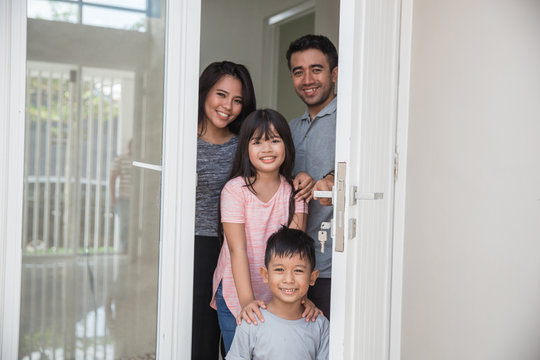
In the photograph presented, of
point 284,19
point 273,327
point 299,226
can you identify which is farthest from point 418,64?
point 284,19

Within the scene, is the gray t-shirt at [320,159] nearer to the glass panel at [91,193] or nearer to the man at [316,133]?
the man at [316,133]

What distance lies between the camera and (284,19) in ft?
11.7

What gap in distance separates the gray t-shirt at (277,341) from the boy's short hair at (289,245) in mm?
205

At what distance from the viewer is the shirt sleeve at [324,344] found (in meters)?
1.73

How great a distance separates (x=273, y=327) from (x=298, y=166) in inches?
25.9

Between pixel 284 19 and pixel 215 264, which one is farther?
pixel 284 19

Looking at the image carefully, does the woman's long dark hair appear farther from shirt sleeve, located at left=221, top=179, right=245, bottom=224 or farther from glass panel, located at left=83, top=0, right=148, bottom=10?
glass panel, located at left=83, top=0, right=148, bottom=10

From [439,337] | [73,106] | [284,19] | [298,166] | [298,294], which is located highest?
[284,19]

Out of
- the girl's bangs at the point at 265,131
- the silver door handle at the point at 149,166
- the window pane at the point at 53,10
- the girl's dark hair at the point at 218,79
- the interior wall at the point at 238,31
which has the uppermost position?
the interior wall at the point at 238,31

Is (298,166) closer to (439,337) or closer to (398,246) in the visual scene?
(398,246)

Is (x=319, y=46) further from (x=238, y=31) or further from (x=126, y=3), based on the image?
(x=238, y=31)

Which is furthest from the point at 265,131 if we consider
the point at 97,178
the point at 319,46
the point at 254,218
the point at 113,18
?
the point at 97,178

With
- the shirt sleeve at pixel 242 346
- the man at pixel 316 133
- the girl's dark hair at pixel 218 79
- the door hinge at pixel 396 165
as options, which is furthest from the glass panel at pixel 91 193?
the door hinge at pixel 396 165

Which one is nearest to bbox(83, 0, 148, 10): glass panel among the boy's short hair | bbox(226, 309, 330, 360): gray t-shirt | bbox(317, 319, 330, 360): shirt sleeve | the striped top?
the striped top
